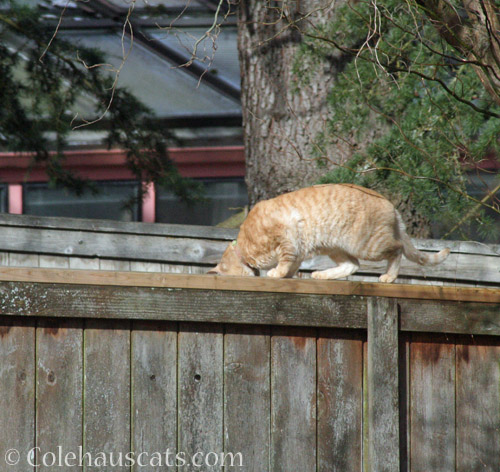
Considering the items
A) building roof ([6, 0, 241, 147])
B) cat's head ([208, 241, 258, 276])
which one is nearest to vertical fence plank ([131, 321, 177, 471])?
cat's head ([208, 241, 258, 276])

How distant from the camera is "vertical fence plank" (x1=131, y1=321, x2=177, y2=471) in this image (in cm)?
276

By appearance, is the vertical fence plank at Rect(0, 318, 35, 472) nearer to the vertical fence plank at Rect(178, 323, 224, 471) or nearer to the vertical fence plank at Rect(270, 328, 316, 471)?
the vertical fence plank at Rect(178, 323, 224, 471)

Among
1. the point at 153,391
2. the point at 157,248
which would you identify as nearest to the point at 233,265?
the point at 157,248

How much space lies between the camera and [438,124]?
15.2ft

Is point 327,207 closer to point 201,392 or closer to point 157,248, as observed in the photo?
point 201,392

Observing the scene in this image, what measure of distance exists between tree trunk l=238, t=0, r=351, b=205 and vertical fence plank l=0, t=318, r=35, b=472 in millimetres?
3243

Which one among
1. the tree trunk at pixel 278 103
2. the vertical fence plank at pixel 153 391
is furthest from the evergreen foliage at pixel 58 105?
the vertical fence plank at pixel 153 391

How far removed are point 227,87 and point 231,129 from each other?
57 cm

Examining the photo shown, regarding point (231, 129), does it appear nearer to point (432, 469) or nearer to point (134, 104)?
point (134, 104)

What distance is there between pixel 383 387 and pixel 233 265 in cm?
148

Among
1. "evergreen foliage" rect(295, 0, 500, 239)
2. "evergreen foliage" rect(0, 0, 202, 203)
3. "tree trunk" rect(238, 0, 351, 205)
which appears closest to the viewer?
"evergreen foliage" rect(295, 0, 500, 239)

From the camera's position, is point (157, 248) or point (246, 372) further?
point (157, 248)

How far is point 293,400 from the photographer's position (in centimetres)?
284

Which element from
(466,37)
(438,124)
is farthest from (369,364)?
(438,124)
